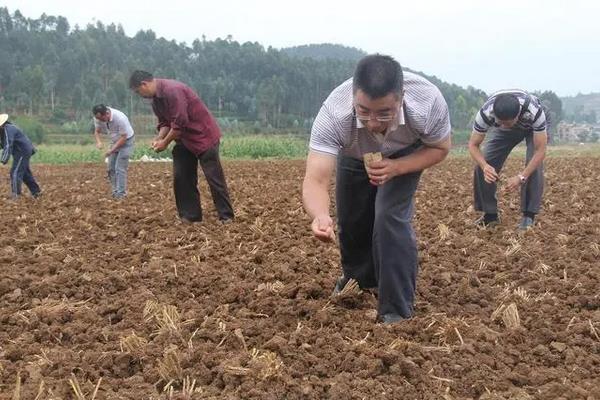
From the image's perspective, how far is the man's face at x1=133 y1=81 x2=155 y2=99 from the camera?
676cm

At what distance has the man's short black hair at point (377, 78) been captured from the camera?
2920 mm

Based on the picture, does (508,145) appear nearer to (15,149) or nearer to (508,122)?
(508,122)

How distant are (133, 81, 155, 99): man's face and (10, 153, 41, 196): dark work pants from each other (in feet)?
12.6

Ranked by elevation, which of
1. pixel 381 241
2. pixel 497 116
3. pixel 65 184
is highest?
pixel 497 116

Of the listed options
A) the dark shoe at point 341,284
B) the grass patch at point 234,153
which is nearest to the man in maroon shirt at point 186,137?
the dark shoe at point 341,284

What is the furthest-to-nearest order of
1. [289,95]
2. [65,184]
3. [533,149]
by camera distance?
[289,95], [65,184], [533,149]

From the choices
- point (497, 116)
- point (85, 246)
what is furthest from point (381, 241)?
point (85, 246)

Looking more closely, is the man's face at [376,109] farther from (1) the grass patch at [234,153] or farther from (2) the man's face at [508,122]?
(1) the grass patch at [234,153]

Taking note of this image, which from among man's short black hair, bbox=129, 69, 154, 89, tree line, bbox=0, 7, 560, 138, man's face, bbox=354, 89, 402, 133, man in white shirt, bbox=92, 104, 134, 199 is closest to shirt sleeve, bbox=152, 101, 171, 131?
man's short black hair, bbox=129, 69, 154, 89

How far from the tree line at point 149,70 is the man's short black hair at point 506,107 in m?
54.6

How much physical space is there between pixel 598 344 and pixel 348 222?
1.44m

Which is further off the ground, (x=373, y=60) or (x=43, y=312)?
(x=373, y=60)

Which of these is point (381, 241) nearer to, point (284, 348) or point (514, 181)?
point (284, 348)

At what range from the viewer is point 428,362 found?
298cm
